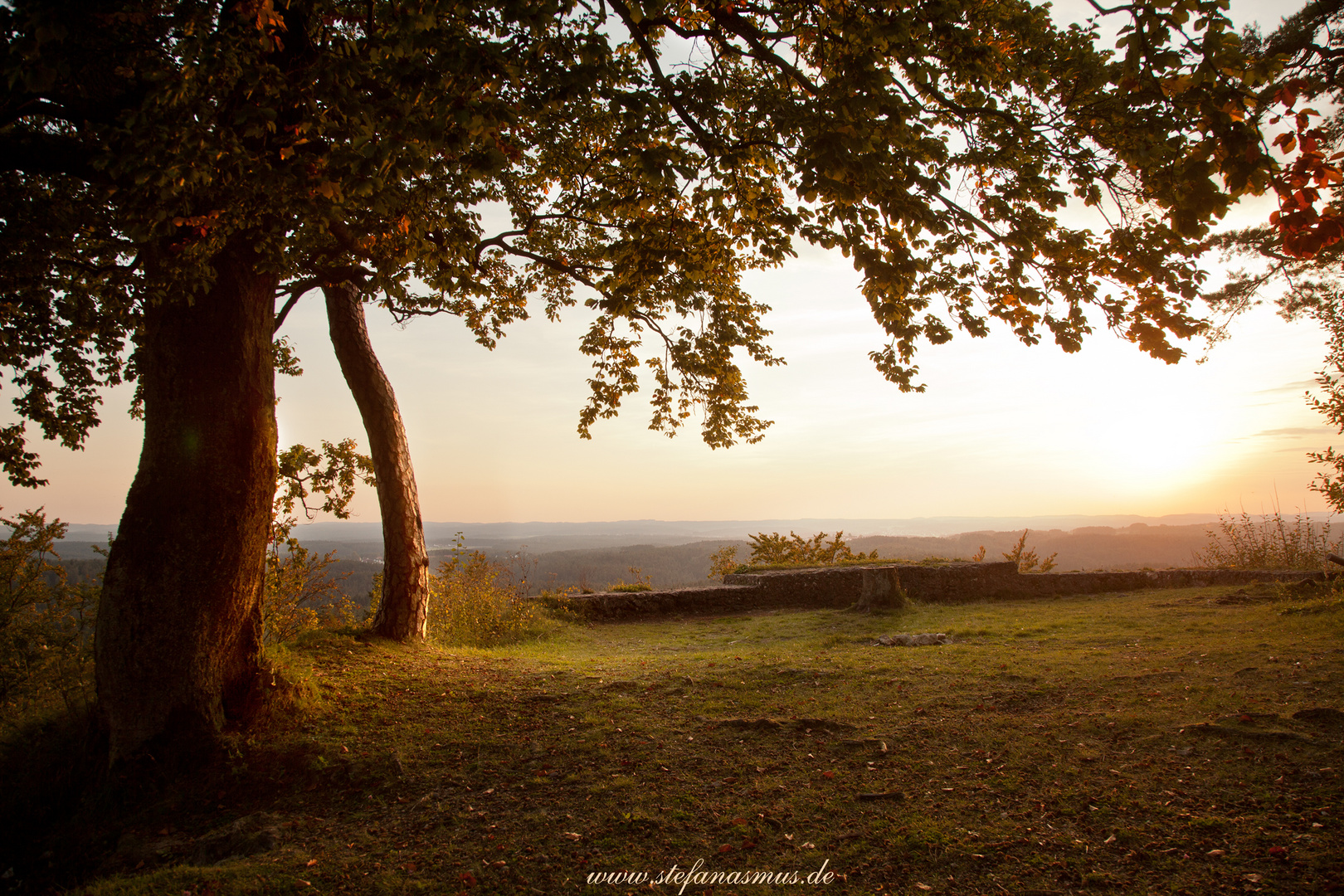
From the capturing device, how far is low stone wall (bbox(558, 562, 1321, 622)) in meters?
11.4

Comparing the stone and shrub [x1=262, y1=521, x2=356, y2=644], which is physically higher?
shrub [x1=262, y1=521, x2=356, y2=644]

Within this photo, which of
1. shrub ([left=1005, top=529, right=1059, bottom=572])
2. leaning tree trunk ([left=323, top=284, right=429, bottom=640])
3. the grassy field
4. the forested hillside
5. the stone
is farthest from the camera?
the forested hillside

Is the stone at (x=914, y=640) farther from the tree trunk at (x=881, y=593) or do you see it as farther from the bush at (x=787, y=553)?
the bush at (x=787, y=553)

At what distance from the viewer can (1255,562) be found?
12.7 metres

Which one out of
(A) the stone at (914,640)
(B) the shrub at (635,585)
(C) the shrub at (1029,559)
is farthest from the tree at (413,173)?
(C) the shrub at (1029,559)

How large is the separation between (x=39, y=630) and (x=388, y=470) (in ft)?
10.0

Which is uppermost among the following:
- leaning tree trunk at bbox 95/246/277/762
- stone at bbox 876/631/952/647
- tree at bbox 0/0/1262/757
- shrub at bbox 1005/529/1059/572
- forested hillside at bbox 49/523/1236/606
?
tree at bbox 0/0/1262/757

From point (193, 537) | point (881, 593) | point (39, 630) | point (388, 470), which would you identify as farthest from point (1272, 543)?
point (39, 630)

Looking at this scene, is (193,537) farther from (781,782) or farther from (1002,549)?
(1002,549)

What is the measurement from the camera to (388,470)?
7.08 meters

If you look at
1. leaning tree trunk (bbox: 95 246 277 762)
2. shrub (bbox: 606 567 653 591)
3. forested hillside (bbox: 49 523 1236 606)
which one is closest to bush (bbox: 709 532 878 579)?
forested hillside (bbox: 49 523 1236 606)

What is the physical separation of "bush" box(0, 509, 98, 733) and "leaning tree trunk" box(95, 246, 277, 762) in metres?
1.05

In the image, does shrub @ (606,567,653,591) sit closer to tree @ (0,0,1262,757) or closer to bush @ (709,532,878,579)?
bush @ (709,532,878,579)

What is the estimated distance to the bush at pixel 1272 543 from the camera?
12.3m
